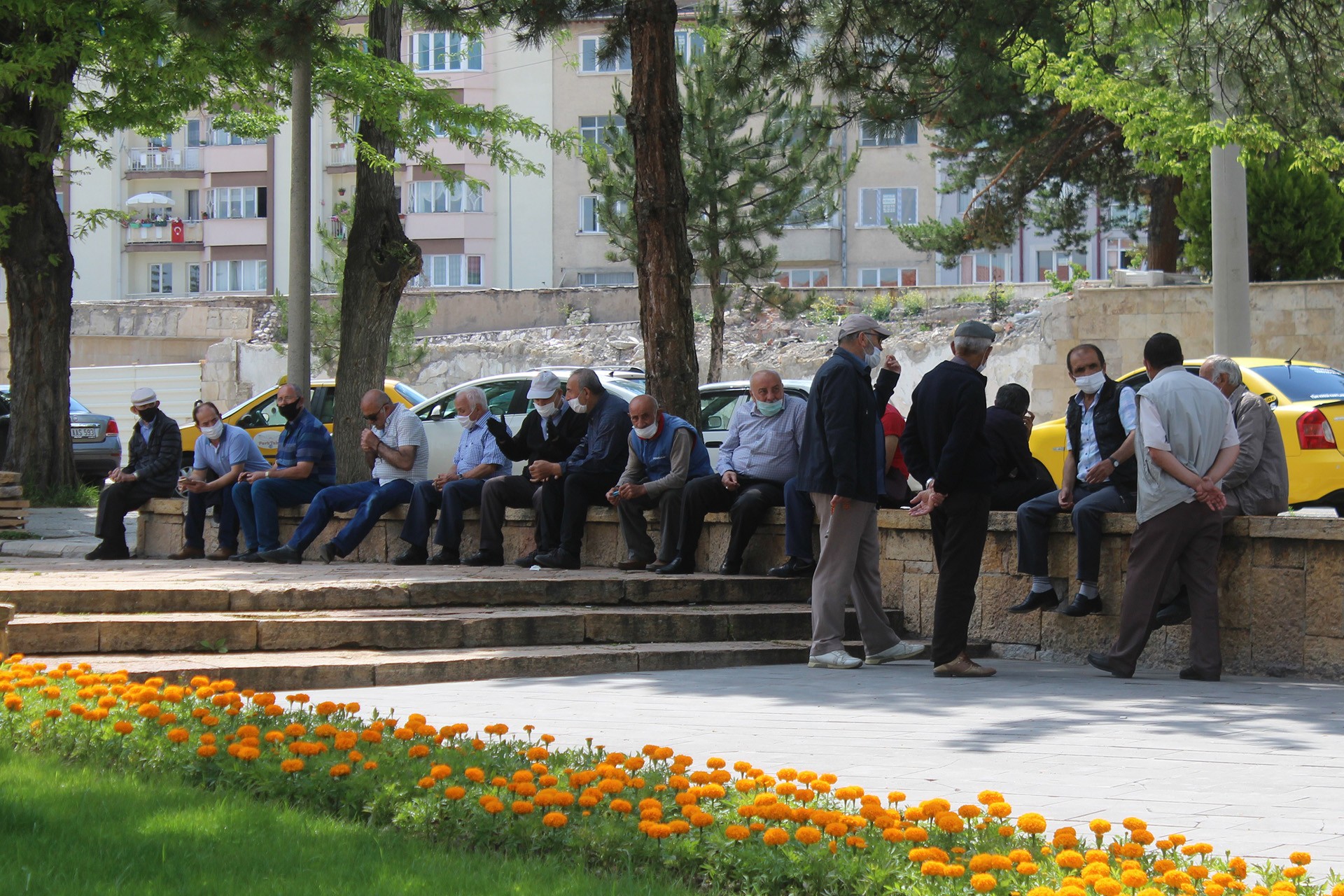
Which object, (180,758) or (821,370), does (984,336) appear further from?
(180,758)

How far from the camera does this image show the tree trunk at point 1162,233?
95.6ft

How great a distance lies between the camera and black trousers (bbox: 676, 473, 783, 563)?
34.7ft

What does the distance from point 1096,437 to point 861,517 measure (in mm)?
1803

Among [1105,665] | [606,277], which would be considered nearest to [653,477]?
[1105,665]

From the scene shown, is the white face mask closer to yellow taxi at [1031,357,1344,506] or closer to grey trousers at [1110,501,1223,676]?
grey trousers at [1110,501,1223,676]

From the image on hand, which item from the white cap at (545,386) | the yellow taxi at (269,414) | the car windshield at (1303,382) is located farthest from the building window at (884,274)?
the white cap at (545,386)

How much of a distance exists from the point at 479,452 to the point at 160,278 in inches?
2033

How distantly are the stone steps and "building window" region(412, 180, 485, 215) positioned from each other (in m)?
45.4

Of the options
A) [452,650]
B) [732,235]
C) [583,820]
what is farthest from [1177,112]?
[732,235]

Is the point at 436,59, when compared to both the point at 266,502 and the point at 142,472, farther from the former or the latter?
the point at 266,502

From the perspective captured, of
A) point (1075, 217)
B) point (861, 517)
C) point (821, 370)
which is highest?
point (1075, 217)

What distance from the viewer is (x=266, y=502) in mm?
12406

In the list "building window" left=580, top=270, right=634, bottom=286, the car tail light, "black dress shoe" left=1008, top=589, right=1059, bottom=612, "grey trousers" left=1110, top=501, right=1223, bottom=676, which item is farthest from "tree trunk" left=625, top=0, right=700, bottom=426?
"building window" left=580, top=270, right=634, bottom=286

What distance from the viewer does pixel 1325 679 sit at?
8438 mm
